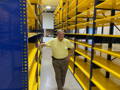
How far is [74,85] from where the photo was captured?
3.91m

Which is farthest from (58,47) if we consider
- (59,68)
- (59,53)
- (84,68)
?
(84,68)

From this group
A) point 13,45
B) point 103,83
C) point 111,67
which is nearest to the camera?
point 13,45

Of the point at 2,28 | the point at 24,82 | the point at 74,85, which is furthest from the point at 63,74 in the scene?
the point at 2,28

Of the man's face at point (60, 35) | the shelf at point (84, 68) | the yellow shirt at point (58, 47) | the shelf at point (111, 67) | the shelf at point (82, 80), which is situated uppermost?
the man's face at point (60, 35)

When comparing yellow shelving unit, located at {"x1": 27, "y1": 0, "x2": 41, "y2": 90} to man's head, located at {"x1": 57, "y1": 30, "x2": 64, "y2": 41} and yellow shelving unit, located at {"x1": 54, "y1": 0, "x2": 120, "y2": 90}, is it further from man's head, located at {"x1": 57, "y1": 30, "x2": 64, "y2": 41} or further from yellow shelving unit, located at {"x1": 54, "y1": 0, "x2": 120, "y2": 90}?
yellow shelving unit, located at {"x1": 54, "y1": 0, "x2": 120, "y2": 90}

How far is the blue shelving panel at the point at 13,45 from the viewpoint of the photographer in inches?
48.4

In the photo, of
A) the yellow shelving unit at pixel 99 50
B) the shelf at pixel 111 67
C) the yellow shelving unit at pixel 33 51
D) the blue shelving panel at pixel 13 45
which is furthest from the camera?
the yellow shelving unit at pixel 99 50

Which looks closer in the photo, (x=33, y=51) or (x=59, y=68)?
(x=33, y=51)

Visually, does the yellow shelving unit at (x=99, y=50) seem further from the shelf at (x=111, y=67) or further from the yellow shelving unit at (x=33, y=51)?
the yellow shelving unit at (x=33, y=51)

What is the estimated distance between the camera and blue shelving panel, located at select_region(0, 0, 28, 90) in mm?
1229

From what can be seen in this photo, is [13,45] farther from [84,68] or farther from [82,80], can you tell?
[82,80]

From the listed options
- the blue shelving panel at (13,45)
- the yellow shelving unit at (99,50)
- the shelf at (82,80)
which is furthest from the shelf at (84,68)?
the blue shelving panel at (13,45)

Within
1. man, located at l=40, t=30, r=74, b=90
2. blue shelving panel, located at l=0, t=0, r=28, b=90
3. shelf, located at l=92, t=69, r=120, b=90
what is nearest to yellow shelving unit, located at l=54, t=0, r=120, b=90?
shelf, located at l=92, t=69, r=120, b=90

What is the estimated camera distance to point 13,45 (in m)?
1.28
